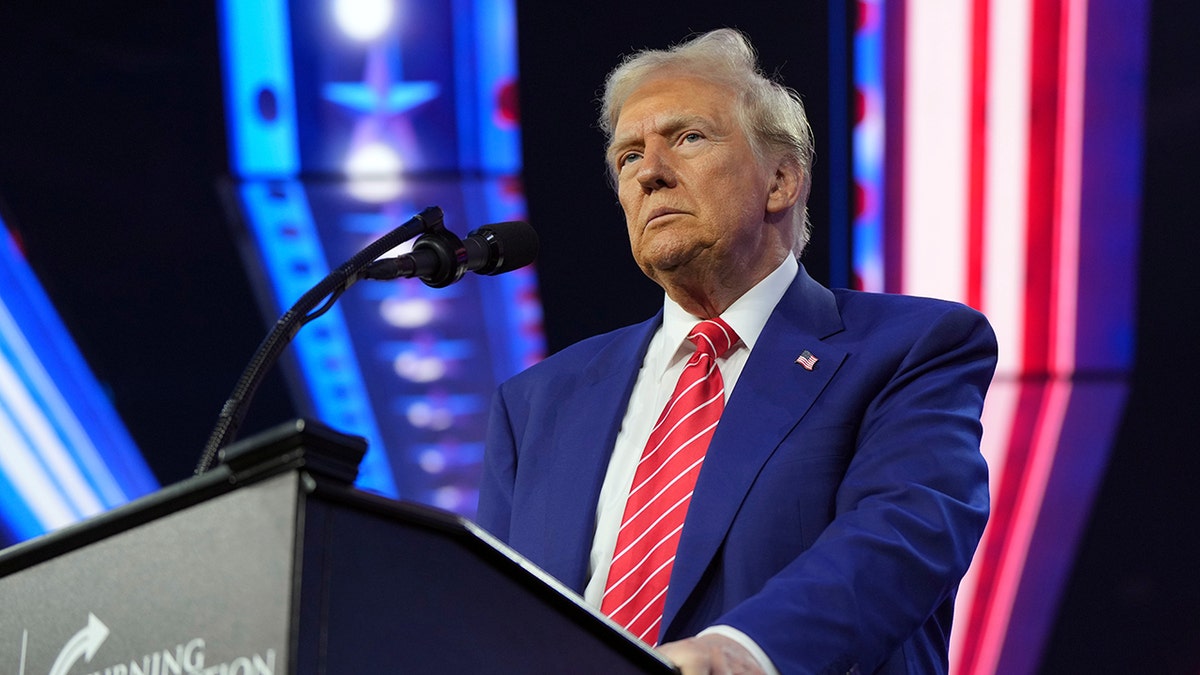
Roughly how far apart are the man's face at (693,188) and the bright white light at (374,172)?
1.29 m

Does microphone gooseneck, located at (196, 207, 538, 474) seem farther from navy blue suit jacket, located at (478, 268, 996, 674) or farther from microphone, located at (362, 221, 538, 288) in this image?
navy blue suit jacket, located at (478, 268, 996, 674)

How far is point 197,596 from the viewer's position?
905mm

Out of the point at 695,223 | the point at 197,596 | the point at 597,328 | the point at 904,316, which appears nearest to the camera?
the point at 197,596

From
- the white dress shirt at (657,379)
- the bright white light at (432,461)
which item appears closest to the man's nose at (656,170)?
the white dress shirt at (657,379)

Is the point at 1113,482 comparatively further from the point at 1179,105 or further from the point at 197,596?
the point at 197,596

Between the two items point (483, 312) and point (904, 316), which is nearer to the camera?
point (904, 316)

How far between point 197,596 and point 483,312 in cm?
247

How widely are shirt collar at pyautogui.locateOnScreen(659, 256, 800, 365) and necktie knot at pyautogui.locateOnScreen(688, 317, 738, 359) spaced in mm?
15

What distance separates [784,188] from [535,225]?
4.09 ft

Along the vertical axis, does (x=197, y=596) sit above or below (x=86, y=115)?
below

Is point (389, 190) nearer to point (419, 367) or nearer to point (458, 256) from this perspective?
point (419, 367)

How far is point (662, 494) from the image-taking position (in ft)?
5.82

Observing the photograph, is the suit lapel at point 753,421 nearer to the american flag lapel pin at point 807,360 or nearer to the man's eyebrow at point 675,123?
the american flag lapel pin at point 807,360

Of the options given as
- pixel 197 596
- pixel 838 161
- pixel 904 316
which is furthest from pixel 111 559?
pixel 838 161
